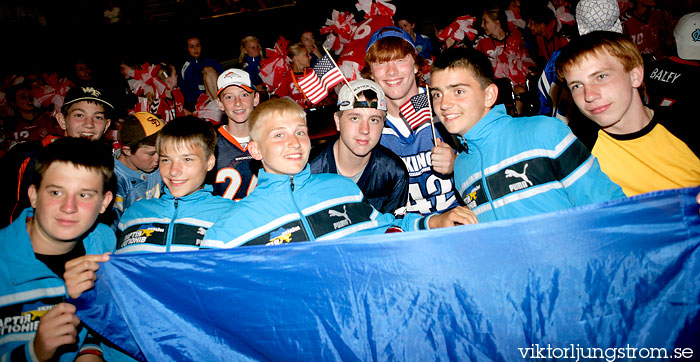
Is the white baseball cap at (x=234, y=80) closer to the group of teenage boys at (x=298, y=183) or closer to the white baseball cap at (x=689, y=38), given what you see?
the group of teenage boys at (x=298, y=183)

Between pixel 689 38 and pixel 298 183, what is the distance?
3738 mm

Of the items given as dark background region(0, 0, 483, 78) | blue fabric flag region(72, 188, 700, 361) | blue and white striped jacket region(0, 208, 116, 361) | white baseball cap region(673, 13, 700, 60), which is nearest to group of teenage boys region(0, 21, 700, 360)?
blue and white striped jacket region(0, 208, 116, 361)

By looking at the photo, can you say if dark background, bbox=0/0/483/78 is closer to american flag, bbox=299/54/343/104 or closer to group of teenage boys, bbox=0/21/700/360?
american flag, bbox=299/54/343/104

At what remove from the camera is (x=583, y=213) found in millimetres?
1835

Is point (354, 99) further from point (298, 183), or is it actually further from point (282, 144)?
point (298, 183)

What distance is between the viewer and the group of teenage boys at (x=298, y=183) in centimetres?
214

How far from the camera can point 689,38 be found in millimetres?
3500

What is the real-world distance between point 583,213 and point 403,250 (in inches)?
33.9

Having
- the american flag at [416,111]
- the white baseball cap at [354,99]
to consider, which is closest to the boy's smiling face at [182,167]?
the white baseball cap at [354,99]

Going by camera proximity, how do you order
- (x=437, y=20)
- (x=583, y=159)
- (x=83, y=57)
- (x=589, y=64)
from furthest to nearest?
(x=83, y=57), (x=437, y=20), (x=589, y=64), (x=583, y=159)

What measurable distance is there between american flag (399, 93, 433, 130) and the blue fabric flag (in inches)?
77.8

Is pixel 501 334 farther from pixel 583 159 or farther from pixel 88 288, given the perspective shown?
pixel 88 288

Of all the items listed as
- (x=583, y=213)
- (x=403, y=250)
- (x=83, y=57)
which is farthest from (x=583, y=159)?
(x=83, y=57)

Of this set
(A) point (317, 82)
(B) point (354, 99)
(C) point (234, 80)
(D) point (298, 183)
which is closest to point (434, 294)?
(D) point (298, 183)
